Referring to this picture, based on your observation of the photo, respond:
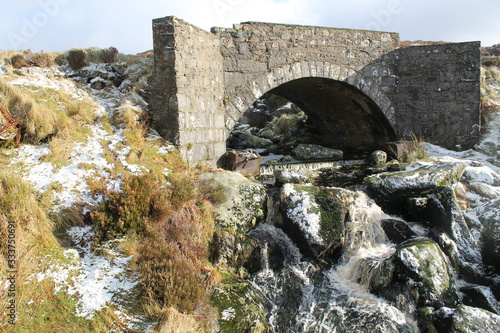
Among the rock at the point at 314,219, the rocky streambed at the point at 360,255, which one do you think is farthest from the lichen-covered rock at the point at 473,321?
the rock at the point at 314,219

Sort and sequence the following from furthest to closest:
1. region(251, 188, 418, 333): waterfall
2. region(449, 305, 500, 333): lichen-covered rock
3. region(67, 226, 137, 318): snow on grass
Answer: region(251, 188, 418, 333): waterfall, region(449, 305, 500, 333): lichen-covered rock, region(67, 226, 137, 318): snow on grass

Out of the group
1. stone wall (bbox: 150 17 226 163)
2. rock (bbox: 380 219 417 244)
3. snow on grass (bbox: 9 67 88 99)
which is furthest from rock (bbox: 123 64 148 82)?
rock (bbox: 380 219 417 244)

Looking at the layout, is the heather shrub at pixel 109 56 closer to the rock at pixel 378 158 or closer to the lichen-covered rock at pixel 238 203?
the lichen-covered rock at pixel 238 203

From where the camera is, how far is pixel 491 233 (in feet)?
20.9

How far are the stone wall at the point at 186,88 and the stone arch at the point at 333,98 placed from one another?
2.64 feet

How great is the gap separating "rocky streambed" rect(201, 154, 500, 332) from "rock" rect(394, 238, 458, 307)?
1 centimetres

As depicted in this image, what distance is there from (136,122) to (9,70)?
10.1ft

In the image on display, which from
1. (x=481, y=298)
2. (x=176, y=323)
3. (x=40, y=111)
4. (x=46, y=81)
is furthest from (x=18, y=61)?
(x=481, y=298)

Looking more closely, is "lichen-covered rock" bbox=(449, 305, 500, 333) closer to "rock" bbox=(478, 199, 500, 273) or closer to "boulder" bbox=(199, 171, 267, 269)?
"rock" bbox=(478, 199, 500, 273)

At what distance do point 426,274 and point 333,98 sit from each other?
335 inches

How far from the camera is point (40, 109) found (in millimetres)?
6512

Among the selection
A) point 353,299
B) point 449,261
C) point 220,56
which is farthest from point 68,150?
point 449,261

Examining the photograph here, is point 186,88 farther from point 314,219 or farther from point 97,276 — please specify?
point 97,276

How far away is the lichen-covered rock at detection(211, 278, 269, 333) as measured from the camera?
4289 mm
